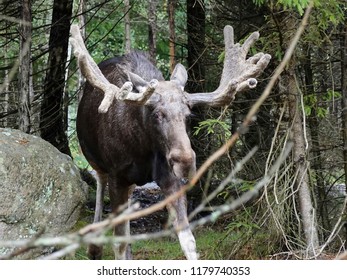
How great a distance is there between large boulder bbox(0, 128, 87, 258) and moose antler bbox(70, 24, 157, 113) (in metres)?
1.84

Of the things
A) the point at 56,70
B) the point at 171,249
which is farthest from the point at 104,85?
the point at 56,70

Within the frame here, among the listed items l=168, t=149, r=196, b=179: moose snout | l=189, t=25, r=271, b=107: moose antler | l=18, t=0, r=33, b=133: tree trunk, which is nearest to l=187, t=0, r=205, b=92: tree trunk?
l=18, t=0, r=33, b=133: tree trunk

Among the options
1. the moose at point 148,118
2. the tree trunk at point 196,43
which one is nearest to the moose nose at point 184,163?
the moose at point 148,118

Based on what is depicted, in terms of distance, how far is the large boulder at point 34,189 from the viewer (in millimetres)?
8797

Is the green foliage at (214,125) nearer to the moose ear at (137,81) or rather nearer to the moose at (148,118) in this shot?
the moose at (148,118)

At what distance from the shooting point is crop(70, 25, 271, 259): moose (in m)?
7.39

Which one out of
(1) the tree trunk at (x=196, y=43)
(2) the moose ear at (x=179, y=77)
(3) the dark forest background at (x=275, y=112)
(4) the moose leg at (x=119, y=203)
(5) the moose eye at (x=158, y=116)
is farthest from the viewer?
(1) the tree trunk at (x=196, y=43)

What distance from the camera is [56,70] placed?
12.7m

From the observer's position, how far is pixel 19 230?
28.9 feet

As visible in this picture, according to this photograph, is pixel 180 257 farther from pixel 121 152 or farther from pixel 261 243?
pixel 121 152

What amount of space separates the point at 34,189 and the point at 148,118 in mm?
2140

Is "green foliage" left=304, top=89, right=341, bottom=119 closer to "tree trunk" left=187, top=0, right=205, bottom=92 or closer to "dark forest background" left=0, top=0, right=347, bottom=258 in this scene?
"dark forest background" left=0, top=0, right=347, bottom=258

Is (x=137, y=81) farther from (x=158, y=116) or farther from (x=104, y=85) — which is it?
(x=158, y=116)
